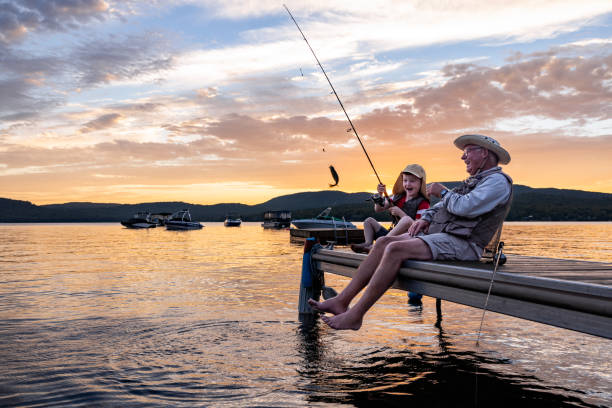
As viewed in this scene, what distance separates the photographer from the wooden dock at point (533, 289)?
298 cm

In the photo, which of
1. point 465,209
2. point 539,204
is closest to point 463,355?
point 465,209

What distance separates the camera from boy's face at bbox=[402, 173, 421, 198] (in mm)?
6590

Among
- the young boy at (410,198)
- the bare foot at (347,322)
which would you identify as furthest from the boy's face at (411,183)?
the bare foot at (347,322)

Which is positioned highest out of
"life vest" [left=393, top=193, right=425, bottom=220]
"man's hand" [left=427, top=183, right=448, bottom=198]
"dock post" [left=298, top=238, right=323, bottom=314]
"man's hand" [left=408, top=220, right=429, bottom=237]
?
"man's hand" [left=427, top=183, right=448, bottom=198]

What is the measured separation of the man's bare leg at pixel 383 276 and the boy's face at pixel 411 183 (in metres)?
2.00

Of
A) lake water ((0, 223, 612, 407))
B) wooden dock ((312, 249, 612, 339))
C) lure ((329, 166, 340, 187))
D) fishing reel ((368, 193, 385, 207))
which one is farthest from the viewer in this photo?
lure ((329, 166, 340, 187))

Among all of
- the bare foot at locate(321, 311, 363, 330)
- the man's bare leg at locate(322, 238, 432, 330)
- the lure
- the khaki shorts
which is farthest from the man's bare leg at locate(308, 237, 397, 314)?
the lure

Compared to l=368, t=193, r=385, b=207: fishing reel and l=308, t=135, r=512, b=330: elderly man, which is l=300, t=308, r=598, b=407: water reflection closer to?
l=308, t=135, r=512, b=330: elderly man

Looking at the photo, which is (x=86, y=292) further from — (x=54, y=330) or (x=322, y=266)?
(x=322, y=266)

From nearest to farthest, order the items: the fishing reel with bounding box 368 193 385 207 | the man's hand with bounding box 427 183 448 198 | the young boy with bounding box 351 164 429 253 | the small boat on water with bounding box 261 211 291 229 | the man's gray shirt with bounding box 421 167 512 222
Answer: the man's gray shirt with bounding box 421 167 512 222
the man's hand with bounding box 427 183 448 198
the young boy with bounding box 351 164 429 253
the fishing reel with bounding box 368 193 385 207
the small boat on water with bounding box 261 211 291 229

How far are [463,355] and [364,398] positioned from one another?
2.13 m

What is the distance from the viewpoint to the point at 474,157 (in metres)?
4.74

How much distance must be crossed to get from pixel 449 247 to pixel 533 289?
1.37m

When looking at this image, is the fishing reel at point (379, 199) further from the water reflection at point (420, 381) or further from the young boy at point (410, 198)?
the water reflection at point (420, 381)
